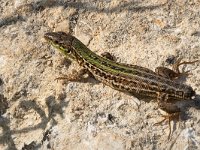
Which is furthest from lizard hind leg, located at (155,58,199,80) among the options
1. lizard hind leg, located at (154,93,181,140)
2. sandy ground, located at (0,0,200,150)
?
lizard hind leg, located at (154,93,181,140)

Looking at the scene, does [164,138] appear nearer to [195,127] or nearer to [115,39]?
[195,127]

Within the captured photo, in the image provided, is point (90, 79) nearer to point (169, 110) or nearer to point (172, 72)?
point (172, 72)

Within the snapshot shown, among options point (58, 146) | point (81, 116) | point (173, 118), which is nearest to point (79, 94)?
point (81, 116)

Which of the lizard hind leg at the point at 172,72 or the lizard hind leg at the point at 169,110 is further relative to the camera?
the lizard hind leg at the point at 172,72

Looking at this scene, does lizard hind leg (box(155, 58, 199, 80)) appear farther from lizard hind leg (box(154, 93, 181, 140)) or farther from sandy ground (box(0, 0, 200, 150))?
lizard hind leg (box(154, 93, 181, 140))

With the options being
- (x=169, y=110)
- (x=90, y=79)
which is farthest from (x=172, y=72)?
(x=90, y=79)

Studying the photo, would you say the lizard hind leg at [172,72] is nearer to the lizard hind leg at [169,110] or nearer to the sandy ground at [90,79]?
the sandy ground at [90,79]

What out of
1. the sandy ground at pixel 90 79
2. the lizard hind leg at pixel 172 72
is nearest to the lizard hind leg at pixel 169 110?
the sandy ground at pixel 90 79

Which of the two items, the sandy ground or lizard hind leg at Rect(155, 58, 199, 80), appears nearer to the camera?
the sandy ground
